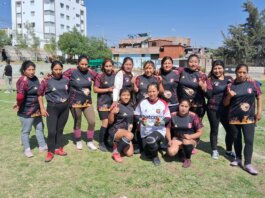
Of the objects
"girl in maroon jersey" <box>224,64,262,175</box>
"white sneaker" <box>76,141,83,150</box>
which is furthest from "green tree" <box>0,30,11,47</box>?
"girl in maroon jersey" <box>224,64,262,175</box>

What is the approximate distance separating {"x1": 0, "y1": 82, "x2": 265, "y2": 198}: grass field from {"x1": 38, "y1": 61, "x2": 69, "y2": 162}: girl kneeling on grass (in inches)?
19.6

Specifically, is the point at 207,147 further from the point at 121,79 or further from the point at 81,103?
the point at 81,103

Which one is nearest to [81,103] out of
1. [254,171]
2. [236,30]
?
[254,171]

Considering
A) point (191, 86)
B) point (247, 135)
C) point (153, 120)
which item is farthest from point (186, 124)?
point (247, 135)

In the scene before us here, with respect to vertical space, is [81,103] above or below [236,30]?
below

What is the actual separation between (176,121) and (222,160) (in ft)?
3.74

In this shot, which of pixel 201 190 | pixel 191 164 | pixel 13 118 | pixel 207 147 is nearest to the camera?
pixel 201 190

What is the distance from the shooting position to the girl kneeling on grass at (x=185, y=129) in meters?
5.07

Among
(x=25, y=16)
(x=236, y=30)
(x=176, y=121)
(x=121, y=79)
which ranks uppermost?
(x=25, y=16)

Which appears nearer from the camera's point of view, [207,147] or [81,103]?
[81,103]

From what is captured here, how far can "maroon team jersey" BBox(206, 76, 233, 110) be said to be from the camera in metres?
5.13

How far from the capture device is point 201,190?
13.6 ft

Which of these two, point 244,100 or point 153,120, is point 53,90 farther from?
point 244,100

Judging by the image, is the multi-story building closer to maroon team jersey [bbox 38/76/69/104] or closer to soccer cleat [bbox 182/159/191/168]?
maroon team jersey [bbox 38/76/69/104]
